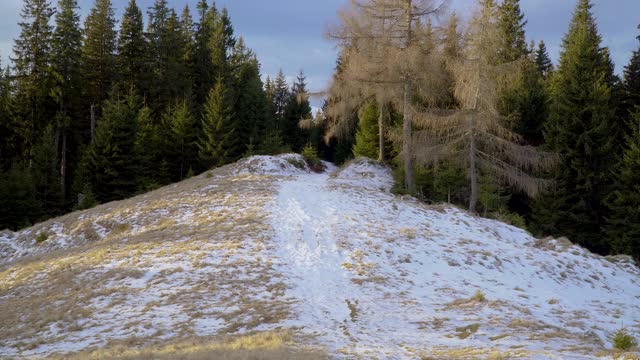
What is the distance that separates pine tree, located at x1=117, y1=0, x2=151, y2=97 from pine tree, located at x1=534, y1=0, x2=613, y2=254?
3612 centimetres

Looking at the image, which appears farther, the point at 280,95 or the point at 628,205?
the point at 280,95

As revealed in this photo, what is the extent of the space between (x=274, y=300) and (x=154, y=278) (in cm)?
362

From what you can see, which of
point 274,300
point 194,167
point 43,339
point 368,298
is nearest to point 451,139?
point 368,298

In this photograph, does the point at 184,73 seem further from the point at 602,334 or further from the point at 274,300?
the point at 602,334

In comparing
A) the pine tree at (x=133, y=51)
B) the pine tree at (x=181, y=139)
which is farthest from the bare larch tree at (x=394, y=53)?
the pine tree at (x=133, y=51)

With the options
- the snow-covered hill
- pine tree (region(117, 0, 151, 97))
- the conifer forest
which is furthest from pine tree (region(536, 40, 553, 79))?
pine tree (region(117, 0, 151, 97))

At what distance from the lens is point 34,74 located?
36.5 meters

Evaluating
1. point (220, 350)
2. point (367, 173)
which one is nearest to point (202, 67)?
point (367, 173)

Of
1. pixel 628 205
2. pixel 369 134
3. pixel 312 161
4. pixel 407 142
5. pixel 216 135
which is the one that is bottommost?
pixel 628 205

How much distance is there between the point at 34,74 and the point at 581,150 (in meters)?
41.9

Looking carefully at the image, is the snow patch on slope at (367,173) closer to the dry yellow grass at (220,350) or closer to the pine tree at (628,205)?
the pine tree at (628,205)

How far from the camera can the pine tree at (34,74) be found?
1416 inches

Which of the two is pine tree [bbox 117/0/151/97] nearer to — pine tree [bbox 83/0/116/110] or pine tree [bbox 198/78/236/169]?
pine tree [bbox 83/0/116/110]

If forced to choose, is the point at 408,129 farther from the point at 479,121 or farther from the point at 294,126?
the point at 294,126
